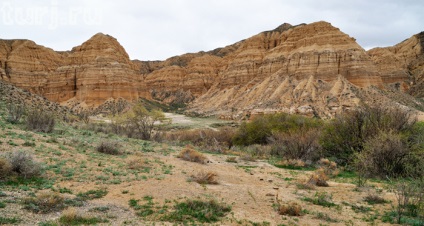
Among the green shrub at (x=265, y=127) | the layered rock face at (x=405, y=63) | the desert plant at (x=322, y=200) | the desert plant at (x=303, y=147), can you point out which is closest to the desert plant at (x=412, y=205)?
the desert plant at (x=322, y=200)

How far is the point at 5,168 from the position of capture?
8625 millimetres

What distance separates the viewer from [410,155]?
14.2 m

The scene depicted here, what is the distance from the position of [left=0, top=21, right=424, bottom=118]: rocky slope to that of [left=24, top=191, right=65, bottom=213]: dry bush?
167 ft

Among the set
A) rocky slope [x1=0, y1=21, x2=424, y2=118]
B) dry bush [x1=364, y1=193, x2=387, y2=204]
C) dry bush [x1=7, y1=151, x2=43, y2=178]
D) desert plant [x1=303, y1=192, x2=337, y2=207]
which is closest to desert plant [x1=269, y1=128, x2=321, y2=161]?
dry bush [x1=364, y1=193, x2=387, y2=204]

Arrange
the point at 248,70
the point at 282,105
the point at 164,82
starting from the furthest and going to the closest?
the point at 164,82
the point at 248,70
the point at 282,105

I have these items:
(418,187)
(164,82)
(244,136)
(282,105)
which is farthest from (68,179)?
(164,82)

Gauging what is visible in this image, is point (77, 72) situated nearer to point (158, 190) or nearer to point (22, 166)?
point (22, 166)

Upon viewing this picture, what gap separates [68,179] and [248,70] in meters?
81.1

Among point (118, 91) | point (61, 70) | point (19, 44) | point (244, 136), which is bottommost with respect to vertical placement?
point (244, 136)

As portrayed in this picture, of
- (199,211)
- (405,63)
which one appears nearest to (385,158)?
(199,211)

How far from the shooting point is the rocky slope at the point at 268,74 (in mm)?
62375

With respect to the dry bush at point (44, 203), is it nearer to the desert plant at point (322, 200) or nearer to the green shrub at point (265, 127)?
the desert plant at point (322, 200)

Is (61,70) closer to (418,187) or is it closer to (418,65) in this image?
(418,187)

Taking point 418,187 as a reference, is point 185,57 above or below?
above
